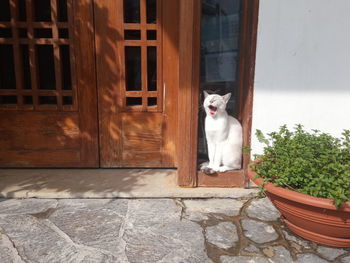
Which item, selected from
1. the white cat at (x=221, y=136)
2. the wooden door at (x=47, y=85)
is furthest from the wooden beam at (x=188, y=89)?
the wooden door at (x=47, y=85)

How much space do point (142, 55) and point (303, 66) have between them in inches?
65.0

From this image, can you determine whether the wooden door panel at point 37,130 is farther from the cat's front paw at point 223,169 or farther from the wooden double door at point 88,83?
the cat's front paw at point 223,169

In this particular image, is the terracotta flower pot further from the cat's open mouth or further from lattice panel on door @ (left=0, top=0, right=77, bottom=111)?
lattice panel on door @ (left=0, top=0, right=77, bottom=111)

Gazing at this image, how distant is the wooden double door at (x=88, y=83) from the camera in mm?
3680

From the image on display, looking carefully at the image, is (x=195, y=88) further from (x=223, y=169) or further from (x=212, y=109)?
(x=223, y=169)

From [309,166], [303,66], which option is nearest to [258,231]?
[309,166]

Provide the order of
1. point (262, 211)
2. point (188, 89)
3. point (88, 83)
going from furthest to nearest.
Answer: point (88, 83)
point (188, 89)
point (262, 211)

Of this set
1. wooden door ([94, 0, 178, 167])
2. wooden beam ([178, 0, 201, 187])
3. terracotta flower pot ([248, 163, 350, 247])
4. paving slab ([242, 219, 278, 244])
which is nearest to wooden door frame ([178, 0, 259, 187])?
wooden beam ([178, 0, 201, 187])

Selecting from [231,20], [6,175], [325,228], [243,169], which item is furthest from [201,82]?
[6,175]

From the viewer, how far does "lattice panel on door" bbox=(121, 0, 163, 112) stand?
367 centimetres

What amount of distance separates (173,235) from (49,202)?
132 centimetres

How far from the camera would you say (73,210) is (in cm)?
316

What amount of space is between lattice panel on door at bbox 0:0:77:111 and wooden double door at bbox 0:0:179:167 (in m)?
0.01

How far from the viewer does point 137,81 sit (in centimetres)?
385
